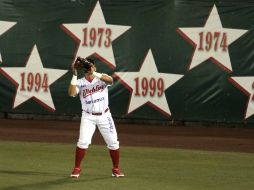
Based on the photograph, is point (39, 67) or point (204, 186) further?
point (39, 67)

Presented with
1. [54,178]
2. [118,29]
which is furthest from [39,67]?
[54,178]

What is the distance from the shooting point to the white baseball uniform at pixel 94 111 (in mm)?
12062

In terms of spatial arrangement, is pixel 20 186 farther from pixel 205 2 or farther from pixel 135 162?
pixel 205 2

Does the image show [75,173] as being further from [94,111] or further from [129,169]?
[129,169]

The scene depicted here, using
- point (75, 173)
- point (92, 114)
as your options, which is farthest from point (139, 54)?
point (75, 173)

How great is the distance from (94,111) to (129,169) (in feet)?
4.99

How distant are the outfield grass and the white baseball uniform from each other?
642mm

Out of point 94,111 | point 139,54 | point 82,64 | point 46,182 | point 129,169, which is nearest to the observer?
point 46,182

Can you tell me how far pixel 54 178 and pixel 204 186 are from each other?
2324 mm

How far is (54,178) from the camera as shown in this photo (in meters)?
11.8

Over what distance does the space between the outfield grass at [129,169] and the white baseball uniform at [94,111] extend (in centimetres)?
64

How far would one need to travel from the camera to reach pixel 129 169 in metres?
13.1

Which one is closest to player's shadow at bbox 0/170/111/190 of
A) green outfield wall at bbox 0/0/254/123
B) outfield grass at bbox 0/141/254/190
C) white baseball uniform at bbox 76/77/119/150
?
outfield grass at bbox 0/141/254/190

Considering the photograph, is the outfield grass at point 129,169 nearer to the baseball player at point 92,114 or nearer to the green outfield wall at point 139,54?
the baseball player at point 92,114
